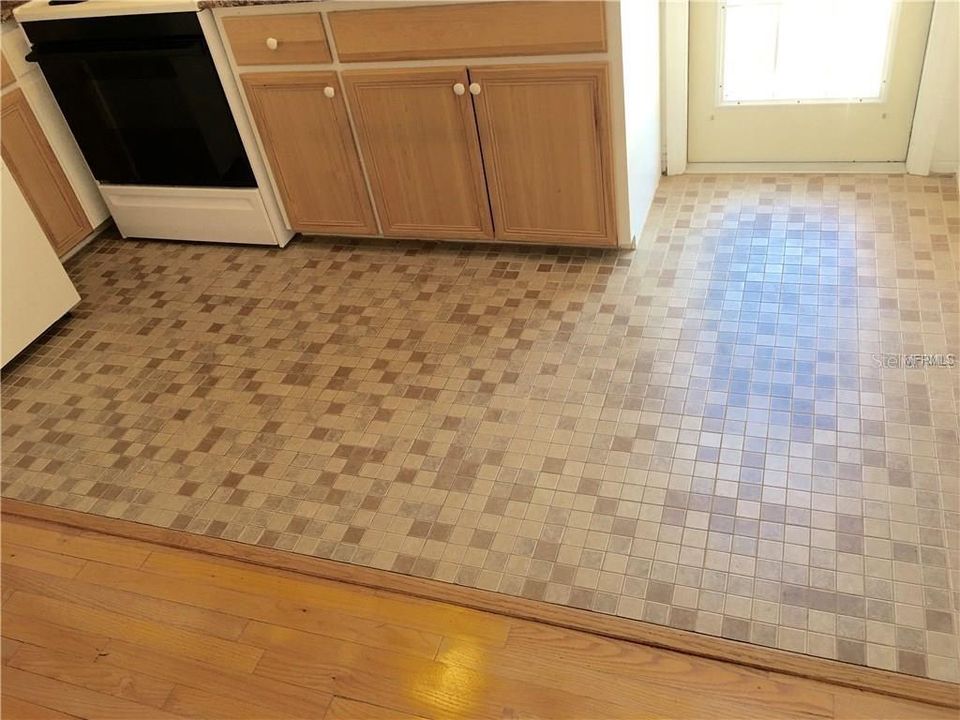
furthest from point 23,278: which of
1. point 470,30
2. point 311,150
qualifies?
point 470,30

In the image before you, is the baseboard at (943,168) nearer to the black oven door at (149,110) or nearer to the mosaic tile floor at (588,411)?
A: the mosaic tile floor at (588,411)

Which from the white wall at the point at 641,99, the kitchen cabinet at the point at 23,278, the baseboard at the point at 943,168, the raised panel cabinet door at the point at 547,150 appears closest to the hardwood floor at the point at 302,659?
the kitchen cabinet at the point at 23,278

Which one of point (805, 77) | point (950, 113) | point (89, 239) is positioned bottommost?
point (89, 239)

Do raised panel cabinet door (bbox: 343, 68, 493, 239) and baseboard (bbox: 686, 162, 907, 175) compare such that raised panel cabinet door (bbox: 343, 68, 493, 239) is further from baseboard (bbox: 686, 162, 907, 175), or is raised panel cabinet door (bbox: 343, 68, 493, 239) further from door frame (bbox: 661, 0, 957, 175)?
baseboard (bbox: 686, 162, 907, 175)

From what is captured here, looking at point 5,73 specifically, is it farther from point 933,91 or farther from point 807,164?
point 933,91

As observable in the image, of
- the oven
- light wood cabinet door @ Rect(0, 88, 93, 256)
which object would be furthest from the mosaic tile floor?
the oven

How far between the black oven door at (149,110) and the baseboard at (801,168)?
159cm

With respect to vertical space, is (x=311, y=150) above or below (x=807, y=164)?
above

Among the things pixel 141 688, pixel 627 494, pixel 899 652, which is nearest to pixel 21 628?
pixel 141 688

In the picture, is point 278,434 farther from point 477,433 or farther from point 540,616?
point 540,616

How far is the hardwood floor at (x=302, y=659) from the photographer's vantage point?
1366 mm

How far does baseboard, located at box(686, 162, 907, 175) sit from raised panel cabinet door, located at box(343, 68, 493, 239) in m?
0.87

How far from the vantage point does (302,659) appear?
153cm

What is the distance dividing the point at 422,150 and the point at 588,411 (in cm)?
100
